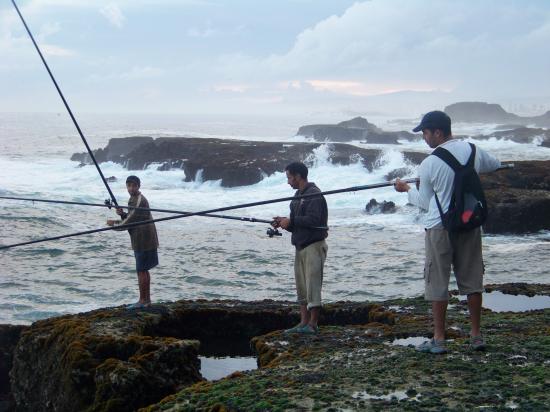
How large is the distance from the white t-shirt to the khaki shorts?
14 cm

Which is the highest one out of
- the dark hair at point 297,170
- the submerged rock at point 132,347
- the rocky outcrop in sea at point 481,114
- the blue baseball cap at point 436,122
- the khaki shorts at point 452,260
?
the rocky outcrop in sea at point 481,114

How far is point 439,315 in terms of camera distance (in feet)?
18.8

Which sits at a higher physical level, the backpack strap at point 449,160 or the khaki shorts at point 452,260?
the backpack strap at point 449,160

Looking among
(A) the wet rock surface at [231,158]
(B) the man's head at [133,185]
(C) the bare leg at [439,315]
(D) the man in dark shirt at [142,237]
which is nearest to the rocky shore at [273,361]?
(C) the bare leg at [439,315]

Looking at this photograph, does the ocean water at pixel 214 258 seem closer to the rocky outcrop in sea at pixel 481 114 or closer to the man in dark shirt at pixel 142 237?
the man in dark shirt at pixel 142 237

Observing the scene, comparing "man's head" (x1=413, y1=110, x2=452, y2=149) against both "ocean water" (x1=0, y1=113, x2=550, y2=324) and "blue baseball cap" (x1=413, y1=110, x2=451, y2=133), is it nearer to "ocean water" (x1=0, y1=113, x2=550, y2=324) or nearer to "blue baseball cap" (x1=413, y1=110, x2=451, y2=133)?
"blue baseball cap" (x1=413, y1=110, x2=451, y2=133)

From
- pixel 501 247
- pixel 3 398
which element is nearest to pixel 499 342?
pixel 3 398

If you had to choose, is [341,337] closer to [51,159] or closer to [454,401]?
[454,401]

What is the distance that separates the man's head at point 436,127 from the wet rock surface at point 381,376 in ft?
5.50

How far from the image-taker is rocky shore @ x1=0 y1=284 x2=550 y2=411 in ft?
16.2

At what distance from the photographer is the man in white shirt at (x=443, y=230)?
18.0ft

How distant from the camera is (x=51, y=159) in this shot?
169 feet

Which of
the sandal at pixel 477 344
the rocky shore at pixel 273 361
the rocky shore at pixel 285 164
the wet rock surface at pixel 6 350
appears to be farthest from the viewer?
the rocky shore at pixel 285 164

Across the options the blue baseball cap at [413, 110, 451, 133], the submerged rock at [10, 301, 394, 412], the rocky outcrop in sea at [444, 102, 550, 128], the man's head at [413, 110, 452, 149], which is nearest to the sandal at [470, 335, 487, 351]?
the man's head at [413, 110, 452, 149]
